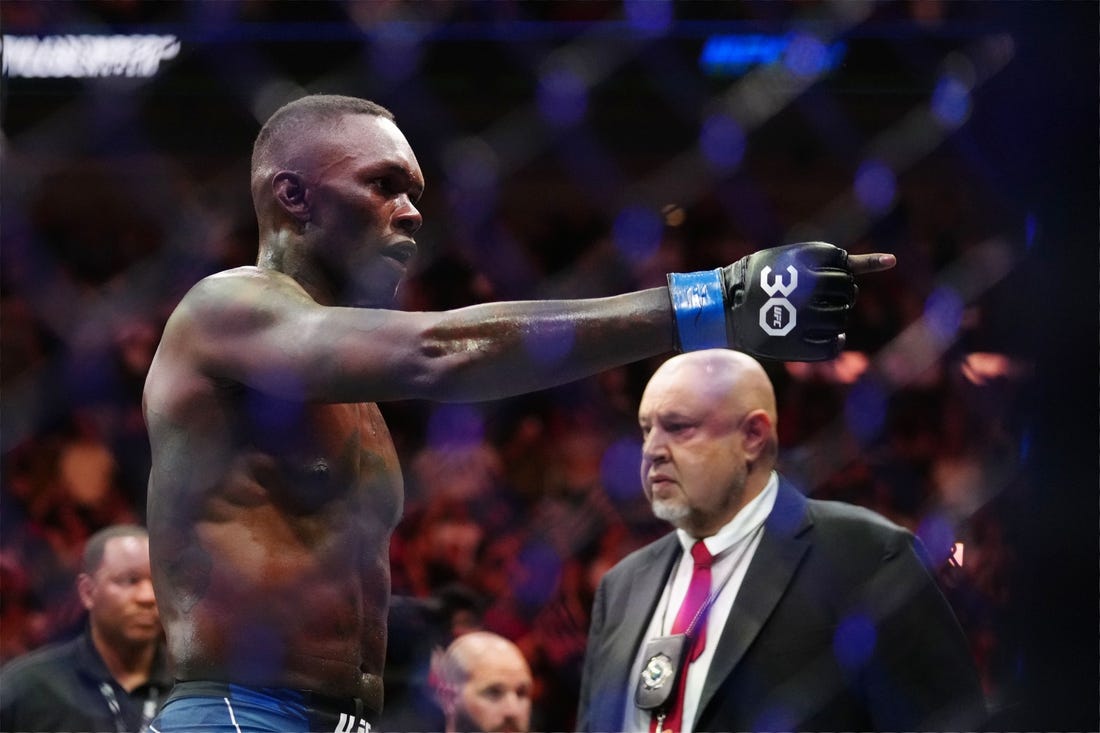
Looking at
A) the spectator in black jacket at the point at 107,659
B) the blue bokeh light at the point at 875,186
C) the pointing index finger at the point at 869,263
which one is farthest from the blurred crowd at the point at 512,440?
the pointing index finger at the point at 869,263

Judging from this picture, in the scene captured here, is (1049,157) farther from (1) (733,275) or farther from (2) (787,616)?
(2) (787,616)

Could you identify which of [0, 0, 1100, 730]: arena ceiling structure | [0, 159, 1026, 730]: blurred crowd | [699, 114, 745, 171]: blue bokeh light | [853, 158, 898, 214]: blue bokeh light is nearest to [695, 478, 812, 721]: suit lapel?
[0, 0, 1100, 730]: arena ceiling structure

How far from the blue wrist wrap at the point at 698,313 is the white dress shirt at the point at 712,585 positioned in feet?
3.77

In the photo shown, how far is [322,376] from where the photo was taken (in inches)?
47.8

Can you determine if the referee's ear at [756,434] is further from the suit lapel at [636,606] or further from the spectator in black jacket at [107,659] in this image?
the spectator in black jacket at [107,659]

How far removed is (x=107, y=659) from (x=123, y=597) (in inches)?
5.9

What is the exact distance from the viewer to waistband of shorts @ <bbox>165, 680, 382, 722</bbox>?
1.32 m

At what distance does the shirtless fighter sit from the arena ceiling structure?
2.74 feet

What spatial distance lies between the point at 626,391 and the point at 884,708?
5.64 feet

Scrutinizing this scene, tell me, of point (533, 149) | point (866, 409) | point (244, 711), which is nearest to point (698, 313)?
point (244, 711)

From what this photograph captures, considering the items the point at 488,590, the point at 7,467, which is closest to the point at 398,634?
the point at 488,590

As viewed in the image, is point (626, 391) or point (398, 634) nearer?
point (398, 634)

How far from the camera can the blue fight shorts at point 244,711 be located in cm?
130

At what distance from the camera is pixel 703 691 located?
7.10 ft
